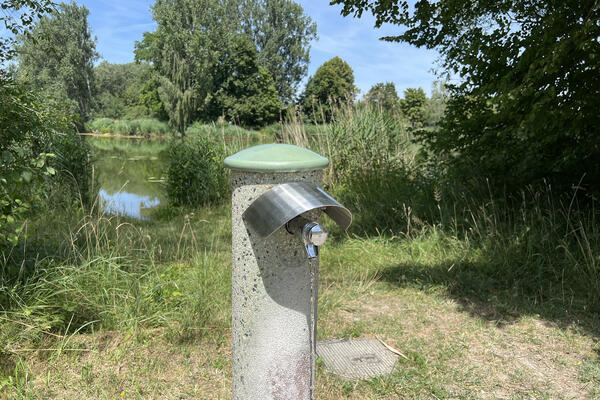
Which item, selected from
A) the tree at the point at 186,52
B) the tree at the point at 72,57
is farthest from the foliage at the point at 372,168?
the tree at the point at 72,57

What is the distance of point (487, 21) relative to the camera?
500 centimetres

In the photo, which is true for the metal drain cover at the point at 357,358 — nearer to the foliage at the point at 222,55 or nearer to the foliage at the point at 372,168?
the foliage at the point at 372,168

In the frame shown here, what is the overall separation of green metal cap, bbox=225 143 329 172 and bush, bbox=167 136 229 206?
626cm

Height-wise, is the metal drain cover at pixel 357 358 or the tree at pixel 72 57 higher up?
the tree at pixel 72 57

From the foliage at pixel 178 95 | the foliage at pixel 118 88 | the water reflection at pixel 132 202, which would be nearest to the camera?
the water reflection at pixel 132 202

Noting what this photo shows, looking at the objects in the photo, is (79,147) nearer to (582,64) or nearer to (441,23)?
(441,23)

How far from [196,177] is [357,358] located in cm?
576

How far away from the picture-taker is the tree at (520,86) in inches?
134

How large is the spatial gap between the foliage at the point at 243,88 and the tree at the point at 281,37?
5352 millimetres

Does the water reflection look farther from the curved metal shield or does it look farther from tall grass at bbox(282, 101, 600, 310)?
the curved metal shield

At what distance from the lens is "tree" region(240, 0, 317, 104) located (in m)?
44.2

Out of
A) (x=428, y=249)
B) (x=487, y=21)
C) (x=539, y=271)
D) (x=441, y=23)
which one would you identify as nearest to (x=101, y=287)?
(x=428, y=249)

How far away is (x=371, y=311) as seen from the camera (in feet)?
11.2

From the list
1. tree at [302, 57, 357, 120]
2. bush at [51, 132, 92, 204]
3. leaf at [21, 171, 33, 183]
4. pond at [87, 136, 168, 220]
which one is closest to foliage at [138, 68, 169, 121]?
tree at [302, 57, 357, 120]
